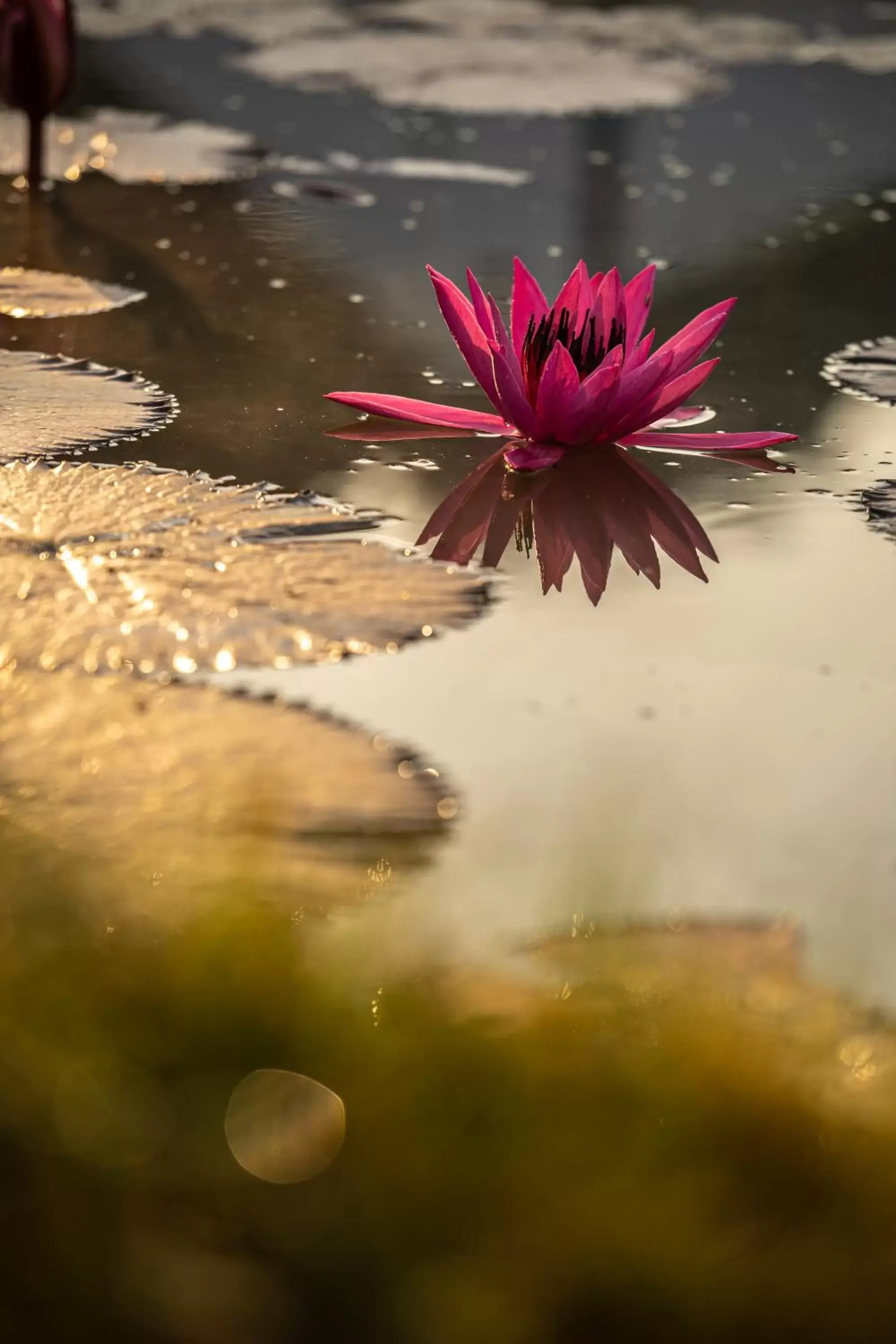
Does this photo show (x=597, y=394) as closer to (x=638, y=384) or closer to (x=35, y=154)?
(x=638, y=384)

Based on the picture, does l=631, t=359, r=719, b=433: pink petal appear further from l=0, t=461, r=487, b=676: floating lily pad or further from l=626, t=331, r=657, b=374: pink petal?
l=0, t=461, r=487, b=676: floating lily pad

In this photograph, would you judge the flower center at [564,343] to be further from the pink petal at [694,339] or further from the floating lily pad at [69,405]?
the floating lily pad at [69,405]

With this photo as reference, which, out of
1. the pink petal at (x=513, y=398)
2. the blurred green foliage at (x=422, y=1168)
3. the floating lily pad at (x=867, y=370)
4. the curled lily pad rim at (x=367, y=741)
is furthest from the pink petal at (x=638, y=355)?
the blurred green foliage at (x=422, y=1168)

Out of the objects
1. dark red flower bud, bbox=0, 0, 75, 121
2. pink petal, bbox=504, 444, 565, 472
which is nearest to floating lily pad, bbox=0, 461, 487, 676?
pink petal, bbox=504, 444, 565, 472

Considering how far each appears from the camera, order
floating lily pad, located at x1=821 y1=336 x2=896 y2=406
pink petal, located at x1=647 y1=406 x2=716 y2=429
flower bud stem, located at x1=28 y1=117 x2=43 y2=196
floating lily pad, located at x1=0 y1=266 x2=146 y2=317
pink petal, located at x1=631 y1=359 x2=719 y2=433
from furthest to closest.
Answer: flower bud stem, located at x1=28 y1=117 x2=43 y2=196
floating lily pad, located at x1=0 y1=266 x2=146 y2=317
floating lily pad, located at x1=821 y1=336 x2=896 y2=406
pink petal, located at x1=647 y1=406 x2=716 y2=429
pink petal, located at x1=631 y1=359 x2=719 y2=433

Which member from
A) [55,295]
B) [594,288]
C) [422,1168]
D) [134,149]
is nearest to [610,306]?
[594,288]

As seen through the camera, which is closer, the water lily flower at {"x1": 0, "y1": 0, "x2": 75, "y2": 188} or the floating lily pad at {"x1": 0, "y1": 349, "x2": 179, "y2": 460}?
the floating lily pad at {"x1": 0, "y1": 349, "x2": 179, "y2": 460}

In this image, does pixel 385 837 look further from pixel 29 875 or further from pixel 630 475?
pixel 630 475
